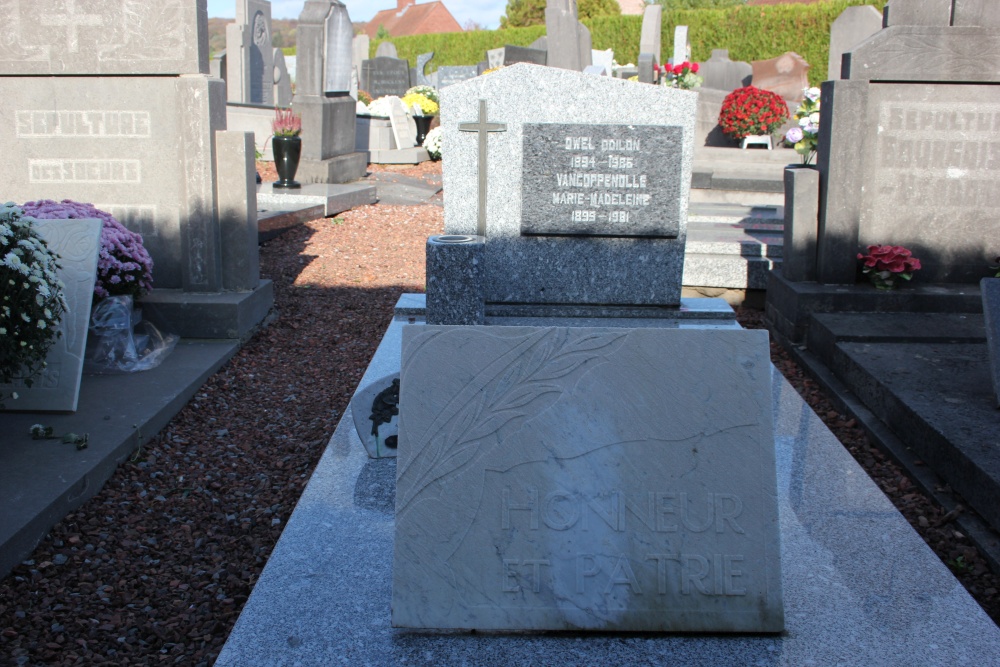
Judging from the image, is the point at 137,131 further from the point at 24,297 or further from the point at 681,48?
the point at 681,48

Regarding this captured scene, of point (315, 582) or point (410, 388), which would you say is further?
point (315, 582)

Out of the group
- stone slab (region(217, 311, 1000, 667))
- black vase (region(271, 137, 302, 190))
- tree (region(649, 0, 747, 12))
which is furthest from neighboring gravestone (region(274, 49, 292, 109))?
tree (region(649, 0, 747, 12))

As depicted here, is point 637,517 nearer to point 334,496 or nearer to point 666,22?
point 334,496

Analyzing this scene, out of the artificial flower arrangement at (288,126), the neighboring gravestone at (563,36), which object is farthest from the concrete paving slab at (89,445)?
the neighboring gravestone at (563,36)

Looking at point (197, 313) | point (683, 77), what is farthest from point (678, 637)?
Answer: point (683, 77)

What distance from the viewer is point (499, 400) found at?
234 cm

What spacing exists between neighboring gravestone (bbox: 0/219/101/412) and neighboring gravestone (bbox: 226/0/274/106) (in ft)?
41.4

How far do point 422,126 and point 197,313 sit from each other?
12.3 m

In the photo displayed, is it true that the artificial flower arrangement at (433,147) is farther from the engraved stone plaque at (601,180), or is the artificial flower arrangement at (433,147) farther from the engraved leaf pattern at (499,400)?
the engraved leaf pattern at (499,400)

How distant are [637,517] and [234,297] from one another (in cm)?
374

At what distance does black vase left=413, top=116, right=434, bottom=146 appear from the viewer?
16.7m

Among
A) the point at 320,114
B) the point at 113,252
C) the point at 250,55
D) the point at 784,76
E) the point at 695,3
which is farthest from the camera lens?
the point at 695,3

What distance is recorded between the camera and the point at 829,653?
2.24m

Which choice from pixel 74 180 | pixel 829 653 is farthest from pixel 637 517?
pixel 74 180
